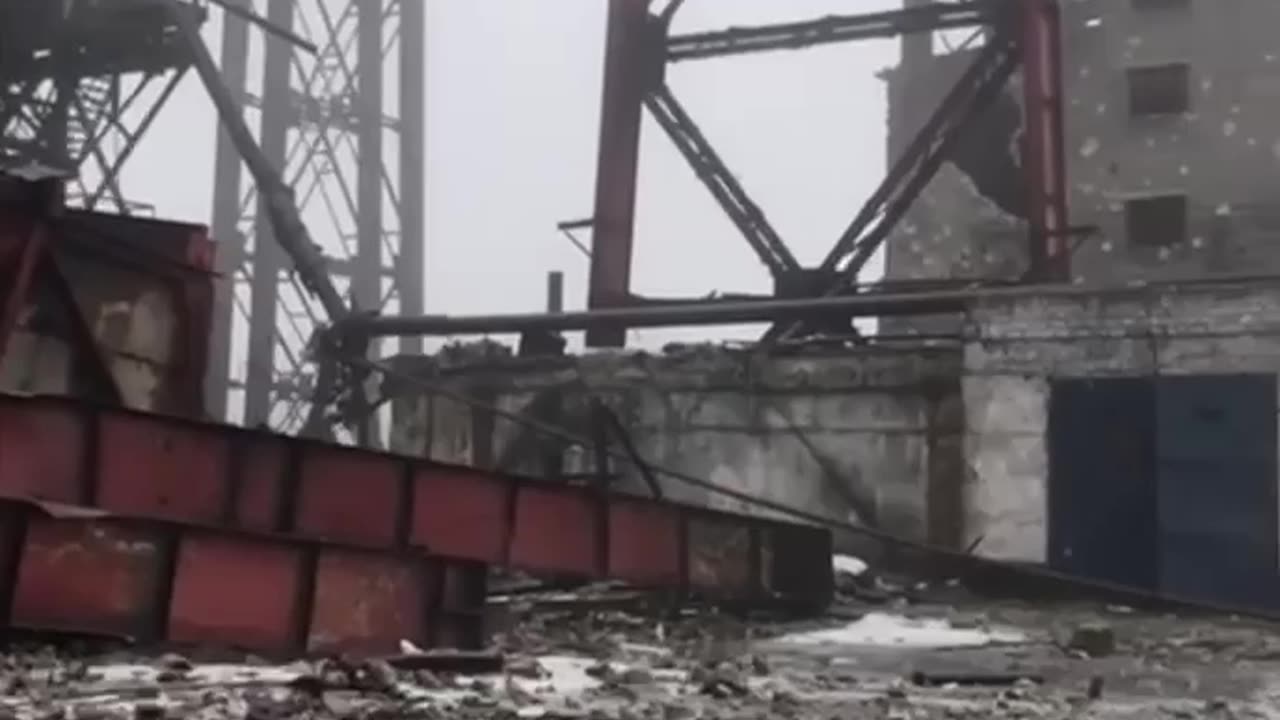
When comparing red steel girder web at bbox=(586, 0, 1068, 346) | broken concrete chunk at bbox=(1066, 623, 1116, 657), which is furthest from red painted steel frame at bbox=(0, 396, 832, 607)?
red steel girder web at bbox=(586, 0, 1068, 346)

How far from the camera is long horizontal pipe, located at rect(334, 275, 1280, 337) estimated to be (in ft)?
52.0

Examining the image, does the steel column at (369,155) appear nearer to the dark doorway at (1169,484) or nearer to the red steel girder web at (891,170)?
the red steel girder web at (891,170)

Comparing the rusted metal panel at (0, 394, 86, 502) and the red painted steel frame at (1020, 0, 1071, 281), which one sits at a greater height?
the red painted steel frame at (1020, 0, 1071, 281)

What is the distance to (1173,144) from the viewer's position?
31688 millimetres

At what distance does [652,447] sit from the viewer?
17828 mm

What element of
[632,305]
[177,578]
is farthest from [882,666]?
[632,305]

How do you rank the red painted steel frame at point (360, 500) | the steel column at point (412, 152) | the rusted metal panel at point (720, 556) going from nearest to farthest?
the red painted steel frame at point (360, 500) → the rusted metal panel at point (720, 556) → the steel column at point (412, 152)

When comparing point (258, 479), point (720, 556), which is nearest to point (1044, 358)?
point (720, 556)

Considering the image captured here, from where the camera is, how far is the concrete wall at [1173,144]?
31.0 metres

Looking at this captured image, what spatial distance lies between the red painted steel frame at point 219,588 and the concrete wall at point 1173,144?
79.8 ft

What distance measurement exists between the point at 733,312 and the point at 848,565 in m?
3.29

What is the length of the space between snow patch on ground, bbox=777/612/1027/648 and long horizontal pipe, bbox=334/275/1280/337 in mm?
4264

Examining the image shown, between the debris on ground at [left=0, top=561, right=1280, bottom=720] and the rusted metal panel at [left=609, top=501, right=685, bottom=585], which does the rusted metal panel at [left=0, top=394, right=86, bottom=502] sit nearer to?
the debris on ground at [left=0, top=561, right=1280, bottom=720]

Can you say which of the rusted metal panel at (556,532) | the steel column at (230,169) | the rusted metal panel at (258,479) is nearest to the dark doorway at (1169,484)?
the rusted metal panel at (556,532)
